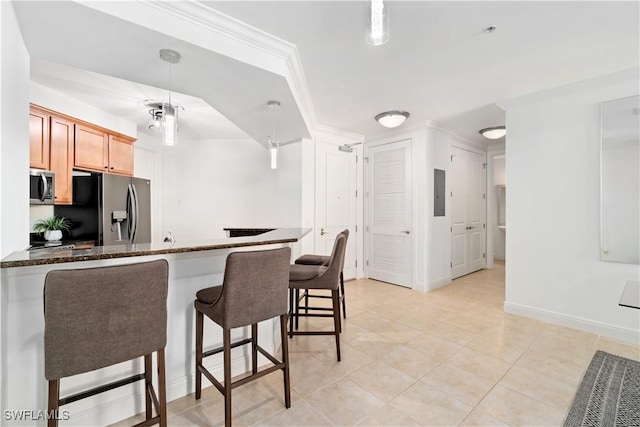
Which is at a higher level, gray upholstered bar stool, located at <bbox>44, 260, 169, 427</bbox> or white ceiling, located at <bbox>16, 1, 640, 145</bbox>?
white ceiling, located at <bbox>16, 1, 640, 145</bbox>

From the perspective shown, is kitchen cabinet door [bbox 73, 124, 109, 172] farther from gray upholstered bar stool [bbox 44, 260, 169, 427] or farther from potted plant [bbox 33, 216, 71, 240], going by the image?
gray upholstered bar stool [bbox 44, 260, 169, 427]

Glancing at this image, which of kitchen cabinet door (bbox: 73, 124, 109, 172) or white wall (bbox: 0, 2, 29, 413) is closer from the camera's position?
white wall (bbox: 0, 2, 29, 413)

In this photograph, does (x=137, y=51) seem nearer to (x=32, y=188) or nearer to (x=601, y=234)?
(x=32, y=188)

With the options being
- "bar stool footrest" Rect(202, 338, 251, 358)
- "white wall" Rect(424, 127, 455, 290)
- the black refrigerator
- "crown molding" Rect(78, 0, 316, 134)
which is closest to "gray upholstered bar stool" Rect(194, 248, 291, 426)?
"bar stool footrest" Rect(202, 338, 251, 358)

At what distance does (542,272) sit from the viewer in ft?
10.2

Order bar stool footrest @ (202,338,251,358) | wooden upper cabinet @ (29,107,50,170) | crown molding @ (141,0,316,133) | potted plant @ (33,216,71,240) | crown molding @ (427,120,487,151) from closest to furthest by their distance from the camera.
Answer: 1. crown molding @ (141,0,316,133)
2. bar stool footrest @ (202,338,251,358)
3. wooden upper cabinet @ (29,107,50,170)
4. potted plant @ (33,216,71,240)
5. crown molding @ (427,120,487,151)

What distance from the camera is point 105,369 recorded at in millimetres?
1617

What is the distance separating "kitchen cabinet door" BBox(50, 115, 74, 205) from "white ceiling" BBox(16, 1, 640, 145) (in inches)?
15.2

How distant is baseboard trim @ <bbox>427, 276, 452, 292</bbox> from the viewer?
4256 millimetres

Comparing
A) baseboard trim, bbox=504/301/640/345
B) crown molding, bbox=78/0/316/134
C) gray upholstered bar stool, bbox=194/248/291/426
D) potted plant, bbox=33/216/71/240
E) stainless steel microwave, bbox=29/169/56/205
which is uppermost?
crown molding, bbox=78/0/316/134

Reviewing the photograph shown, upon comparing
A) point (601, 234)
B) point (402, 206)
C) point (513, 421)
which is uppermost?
point (402, 206)

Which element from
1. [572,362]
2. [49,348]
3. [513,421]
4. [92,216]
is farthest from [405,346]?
[92,216]

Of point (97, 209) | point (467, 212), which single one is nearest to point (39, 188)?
point (97, 209)

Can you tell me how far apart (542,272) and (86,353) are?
3897 millimetres
